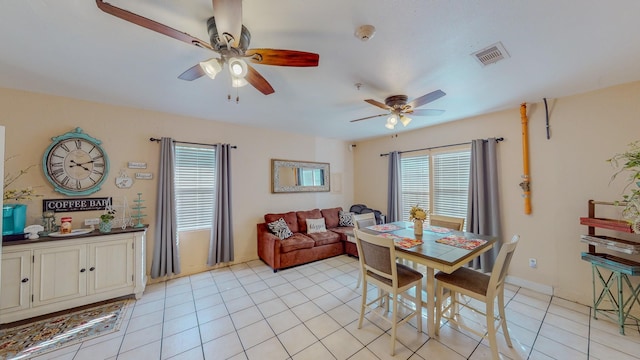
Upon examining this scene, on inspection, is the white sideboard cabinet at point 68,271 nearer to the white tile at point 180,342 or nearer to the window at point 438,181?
the white tile at point 180,342

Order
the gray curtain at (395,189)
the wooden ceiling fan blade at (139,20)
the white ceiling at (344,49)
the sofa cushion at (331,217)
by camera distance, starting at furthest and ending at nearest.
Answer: the sofa cushion at (331,217), the gray curtain at (395,189), the white ceiling at (344,49), the wooden ceiling fan blade at (139,20)

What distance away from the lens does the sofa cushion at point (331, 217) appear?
15.8 ft

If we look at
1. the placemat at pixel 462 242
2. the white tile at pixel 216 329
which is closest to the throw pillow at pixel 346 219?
the placemat at pixel 462 242

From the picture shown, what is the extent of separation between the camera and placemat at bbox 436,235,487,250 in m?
2.14

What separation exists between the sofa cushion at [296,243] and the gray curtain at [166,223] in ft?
5.22

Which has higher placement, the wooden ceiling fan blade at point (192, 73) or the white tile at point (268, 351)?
the wooden ceiling fan blade at point (192, 73)

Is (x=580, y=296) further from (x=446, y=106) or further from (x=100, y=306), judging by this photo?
(x=100, y=306)

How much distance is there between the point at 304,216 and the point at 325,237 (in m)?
0.67

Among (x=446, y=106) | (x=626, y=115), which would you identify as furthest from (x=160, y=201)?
(x=626, y=115)

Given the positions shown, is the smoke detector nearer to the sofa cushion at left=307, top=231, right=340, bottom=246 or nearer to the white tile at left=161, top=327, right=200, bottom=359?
the white tile at left=161, top=327, right=200, bottom=359

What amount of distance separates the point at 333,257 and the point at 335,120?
2.56 metres

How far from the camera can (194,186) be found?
365 cm

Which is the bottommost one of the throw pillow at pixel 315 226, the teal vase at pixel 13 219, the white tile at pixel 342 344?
the white tile at pixel 342 344

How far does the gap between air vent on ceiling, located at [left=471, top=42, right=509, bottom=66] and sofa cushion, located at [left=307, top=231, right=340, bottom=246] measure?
3.32 meters
